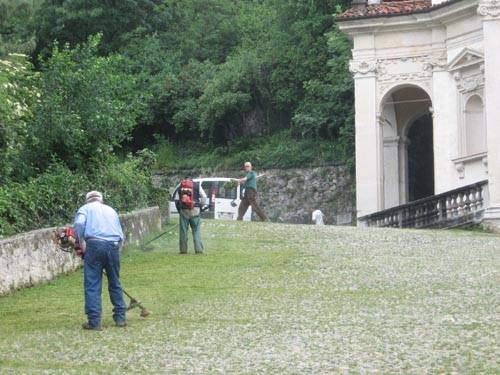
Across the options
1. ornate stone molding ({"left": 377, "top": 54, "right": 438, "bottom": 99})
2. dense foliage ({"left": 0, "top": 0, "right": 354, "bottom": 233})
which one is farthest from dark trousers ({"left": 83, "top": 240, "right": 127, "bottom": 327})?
ornate stone molding ({"left": 377, "top": 54, "right": 438, "bottom": 99})

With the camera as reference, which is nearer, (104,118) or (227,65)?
(104,118)

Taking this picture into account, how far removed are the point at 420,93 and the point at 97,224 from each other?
3105cm

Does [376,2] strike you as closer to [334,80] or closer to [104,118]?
[334,80]

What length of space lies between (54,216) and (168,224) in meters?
8.39

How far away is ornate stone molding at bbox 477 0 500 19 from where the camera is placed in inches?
1438

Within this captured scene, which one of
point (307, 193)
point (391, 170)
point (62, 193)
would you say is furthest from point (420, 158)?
point (62, 193)

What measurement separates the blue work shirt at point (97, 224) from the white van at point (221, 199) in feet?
100

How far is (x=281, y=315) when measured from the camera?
1678cm

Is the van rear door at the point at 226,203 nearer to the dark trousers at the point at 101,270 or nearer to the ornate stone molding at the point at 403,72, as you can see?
the ornate stone molding at the point at 403,72

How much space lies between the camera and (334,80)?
52.9 m

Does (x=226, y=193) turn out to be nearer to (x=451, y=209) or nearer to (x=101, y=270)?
(x=451, y=209)

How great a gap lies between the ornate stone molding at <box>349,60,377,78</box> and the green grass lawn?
1741cm

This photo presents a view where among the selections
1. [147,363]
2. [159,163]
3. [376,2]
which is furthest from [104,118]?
[159,163]

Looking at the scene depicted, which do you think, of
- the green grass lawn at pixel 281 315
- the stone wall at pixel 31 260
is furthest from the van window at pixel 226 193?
the stone wall at pixel 31 260
